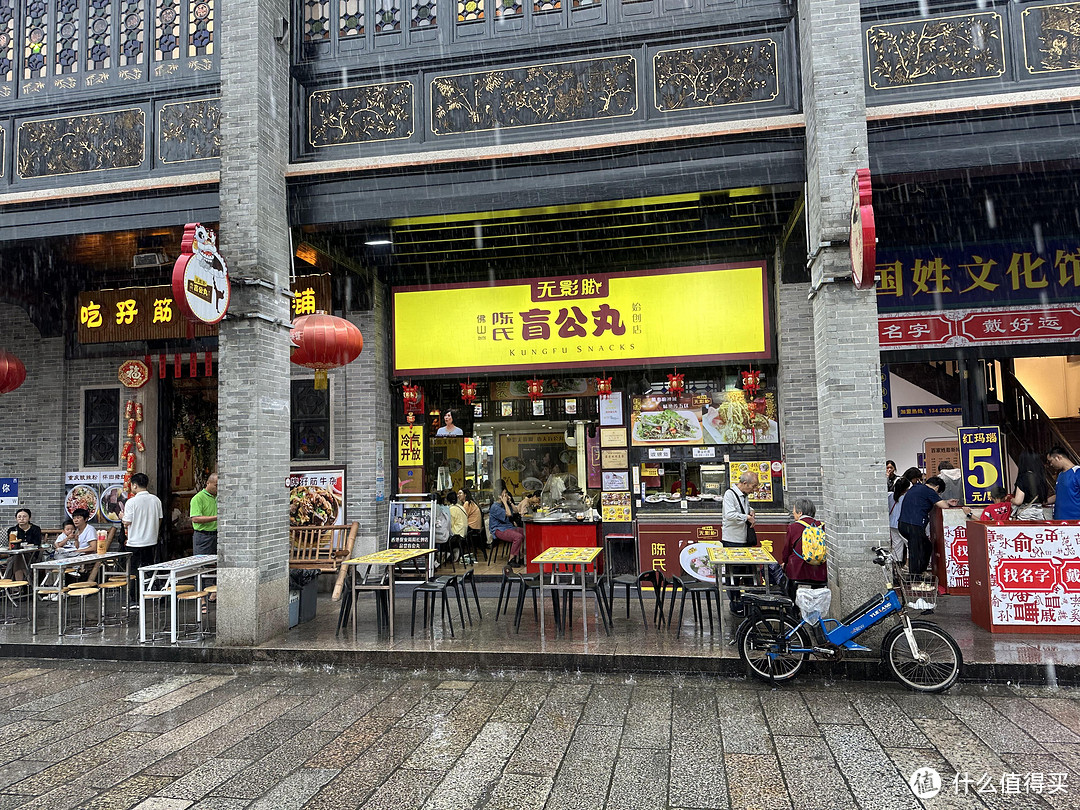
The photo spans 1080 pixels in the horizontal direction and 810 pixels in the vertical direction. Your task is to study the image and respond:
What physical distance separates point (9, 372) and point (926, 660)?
11.8m

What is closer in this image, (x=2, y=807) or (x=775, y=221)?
(x=2, y=807)

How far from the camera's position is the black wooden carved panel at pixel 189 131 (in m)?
9.15

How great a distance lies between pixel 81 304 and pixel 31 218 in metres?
3.24

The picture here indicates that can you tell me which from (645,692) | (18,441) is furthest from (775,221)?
(18,441)

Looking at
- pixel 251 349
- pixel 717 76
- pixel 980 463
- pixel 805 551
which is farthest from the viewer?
pixel 980 463

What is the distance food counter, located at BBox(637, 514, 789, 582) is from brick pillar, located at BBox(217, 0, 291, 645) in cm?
518

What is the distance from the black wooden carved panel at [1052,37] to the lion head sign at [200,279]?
29.2 ft

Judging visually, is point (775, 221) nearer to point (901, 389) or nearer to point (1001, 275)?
point (1001, 275)

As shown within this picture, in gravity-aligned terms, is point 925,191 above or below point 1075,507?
above

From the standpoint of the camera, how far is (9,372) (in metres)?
10.2

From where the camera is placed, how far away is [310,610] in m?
9.58

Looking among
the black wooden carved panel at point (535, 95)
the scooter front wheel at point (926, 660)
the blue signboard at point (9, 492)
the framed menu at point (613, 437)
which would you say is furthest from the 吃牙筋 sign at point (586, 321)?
the blue signboard at point (9, 492)

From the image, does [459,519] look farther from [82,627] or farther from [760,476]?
[82,627]

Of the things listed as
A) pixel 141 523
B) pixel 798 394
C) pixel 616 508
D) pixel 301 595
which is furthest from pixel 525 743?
pixel 141 523
